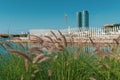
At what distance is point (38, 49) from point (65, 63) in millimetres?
309

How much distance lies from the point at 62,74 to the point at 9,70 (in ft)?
1.70

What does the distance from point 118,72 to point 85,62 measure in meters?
0.37

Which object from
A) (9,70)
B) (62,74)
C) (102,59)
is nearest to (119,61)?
(102,59)

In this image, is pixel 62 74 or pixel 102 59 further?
pixel 102 59

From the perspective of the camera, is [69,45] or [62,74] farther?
[69,45]

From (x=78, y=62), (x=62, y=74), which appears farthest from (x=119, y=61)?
(x=62, y=74)

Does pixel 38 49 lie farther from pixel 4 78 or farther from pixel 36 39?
pixel 4 78

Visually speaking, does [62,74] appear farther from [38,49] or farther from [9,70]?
[9,70]

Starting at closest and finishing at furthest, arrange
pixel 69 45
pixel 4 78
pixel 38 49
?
pixel 38 49 < pixel 4 78 < pixel 69 45

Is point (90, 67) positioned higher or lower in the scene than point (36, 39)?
lower

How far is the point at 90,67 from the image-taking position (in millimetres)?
3016

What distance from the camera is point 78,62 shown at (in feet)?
9.60

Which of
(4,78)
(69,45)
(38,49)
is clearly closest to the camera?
(38,49)

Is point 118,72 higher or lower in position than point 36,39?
lower
